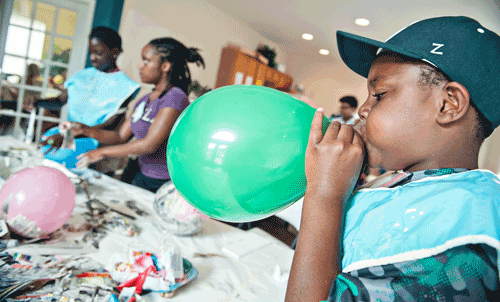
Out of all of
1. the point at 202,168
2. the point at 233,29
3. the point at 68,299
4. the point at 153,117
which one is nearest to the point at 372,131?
the point at 202,168

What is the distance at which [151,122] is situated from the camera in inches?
68.6

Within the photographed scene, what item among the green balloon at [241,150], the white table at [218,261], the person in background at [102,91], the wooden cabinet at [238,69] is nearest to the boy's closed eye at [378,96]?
the green balloon at [241,150]

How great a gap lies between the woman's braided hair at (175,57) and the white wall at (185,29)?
2.16 metres

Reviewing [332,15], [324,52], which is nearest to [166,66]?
[332,15]

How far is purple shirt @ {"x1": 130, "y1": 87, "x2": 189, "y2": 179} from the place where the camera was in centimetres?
167

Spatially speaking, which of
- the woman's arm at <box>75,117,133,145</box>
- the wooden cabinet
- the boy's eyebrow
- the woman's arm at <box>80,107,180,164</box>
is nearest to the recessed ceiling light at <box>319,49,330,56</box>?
the wooden cabinet

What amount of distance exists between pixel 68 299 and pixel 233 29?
5493mm

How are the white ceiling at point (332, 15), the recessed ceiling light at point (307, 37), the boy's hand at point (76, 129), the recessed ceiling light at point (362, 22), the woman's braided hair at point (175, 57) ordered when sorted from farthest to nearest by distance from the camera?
the recessed ceiling light at point (307, 37), the recessed ceiling light at point (362, 22), the white ceiling at point (332, 15), the woman's braided hair at point (175, 57), the boy's hand at point (76, 129)

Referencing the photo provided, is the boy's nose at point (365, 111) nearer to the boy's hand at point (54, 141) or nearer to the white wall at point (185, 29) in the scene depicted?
the boy's hand at point (54, 141)

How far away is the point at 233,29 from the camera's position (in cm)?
552

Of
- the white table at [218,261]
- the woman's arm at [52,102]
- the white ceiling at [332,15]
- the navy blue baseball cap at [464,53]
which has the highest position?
the white ceiling at [332,15]

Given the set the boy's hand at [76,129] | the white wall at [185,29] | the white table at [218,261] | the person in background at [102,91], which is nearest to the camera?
the white table at [218,261]

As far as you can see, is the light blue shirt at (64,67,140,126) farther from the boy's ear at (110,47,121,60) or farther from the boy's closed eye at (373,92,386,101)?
the boy's closed eye at (373,92,386,101)

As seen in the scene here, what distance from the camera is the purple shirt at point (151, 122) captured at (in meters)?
1.67
